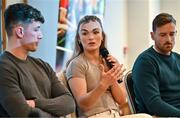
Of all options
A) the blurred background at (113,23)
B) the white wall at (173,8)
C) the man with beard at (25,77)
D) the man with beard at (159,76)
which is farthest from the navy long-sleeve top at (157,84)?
the white wall at (173,8)

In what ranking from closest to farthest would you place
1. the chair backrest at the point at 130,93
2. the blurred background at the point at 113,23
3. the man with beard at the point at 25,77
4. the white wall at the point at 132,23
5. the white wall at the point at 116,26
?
the man with beard at the point at 25,77, the chair backrest at the point at 130,93, the blurred background at the point at 113,23, the white wall at the point at 116,26, the white wall at the point at 132,23

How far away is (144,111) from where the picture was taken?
2451mm

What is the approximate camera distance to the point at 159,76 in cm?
246

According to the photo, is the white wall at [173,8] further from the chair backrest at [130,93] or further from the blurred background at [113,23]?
the chair backrest at [130,93]

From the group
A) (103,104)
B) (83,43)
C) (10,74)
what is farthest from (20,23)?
(103,104)

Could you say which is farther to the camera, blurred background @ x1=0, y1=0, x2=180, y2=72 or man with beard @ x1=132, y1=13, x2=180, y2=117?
blurred background @ x1=0, y1=0, x2=180, y2=72

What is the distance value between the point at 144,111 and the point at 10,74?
1090 millimetres

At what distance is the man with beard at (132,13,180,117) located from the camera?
2.33 meters

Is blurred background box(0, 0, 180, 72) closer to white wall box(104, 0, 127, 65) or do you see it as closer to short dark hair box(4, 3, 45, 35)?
white wall box(104, 0, 127, 65)

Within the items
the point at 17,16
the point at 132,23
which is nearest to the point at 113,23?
the point at 132,23

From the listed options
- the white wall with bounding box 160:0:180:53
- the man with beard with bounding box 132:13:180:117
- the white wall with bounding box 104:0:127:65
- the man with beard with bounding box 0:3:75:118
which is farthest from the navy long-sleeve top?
the white wall with bounding box 160:0:180:53

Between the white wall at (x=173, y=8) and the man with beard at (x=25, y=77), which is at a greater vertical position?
the white wall at (x=173, y=8)

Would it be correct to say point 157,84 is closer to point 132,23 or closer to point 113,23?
point 113,23

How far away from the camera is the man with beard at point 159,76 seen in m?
2.33
